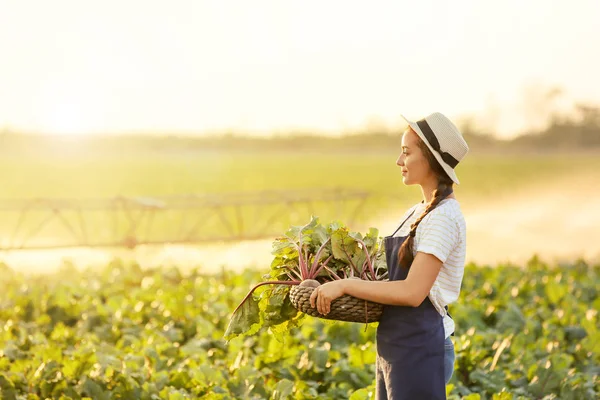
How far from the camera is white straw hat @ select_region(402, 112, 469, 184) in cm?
357

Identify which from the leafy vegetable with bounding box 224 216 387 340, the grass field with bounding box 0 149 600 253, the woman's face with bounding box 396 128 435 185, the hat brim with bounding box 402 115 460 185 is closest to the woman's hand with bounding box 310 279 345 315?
the leafy vegetable with bounding box 224 216 387 340

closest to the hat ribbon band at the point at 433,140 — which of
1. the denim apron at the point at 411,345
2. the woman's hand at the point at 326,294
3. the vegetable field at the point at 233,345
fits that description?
the denim apron at the point at 411,345

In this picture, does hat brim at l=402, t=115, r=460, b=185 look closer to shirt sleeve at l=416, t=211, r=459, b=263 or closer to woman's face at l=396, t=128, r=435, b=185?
woman's face at l=396, t=128, r=435, b=185

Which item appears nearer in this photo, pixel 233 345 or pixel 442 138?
pixel 442 138

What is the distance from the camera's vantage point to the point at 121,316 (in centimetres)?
822

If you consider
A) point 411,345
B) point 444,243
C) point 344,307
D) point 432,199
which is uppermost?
point 432,199

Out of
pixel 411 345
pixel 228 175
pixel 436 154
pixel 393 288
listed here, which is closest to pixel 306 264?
pixel 393 288

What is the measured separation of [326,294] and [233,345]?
3306 mm

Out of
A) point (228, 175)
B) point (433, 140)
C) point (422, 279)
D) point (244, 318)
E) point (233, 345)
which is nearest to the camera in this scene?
point (422, 279)

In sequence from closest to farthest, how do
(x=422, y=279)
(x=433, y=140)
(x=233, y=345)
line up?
(x=422, y=279) → (x=433, y=140) → (x=233, y=345)

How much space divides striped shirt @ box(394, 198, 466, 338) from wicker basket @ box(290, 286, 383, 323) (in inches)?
9.9

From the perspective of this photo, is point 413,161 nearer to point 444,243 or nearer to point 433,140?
point 433,140

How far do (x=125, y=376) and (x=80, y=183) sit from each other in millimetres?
46965

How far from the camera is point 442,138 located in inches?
141
